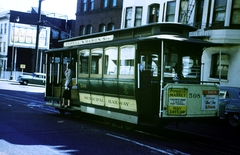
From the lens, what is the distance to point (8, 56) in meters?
59.7

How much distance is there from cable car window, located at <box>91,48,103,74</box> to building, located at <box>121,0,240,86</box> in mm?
7614

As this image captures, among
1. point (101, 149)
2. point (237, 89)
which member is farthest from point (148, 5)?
point (101, 149)

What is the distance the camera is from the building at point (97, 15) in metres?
32.1

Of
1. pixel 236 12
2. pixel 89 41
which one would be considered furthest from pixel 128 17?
pixel 89 41

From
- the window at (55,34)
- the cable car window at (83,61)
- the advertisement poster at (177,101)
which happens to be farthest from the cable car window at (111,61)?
the window at (55,34)

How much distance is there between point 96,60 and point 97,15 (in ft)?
75.2

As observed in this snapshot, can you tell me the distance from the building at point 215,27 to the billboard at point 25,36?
A: 40.3 meters

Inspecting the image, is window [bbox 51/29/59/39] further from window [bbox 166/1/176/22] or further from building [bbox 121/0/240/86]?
window [bbox 166/1/176/22]

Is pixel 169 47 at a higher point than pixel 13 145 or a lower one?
higher

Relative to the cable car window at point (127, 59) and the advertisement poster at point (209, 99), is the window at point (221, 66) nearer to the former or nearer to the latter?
the advertisement poster at point (209, 99)

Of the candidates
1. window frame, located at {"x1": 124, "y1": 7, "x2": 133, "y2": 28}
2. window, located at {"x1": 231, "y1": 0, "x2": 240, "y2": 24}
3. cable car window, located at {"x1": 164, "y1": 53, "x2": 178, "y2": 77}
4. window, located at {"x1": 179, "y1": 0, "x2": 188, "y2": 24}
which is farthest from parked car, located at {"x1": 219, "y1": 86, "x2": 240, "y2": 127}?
window frame, located at {"x1": 124, "y1": 7, "x2": 133, "y2": 28}

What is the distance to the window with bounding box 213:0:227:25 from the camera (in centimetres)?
2056

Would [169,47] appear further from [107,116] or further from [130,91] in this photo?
[107,116]

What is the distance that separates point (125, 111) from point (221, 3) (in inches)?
501
